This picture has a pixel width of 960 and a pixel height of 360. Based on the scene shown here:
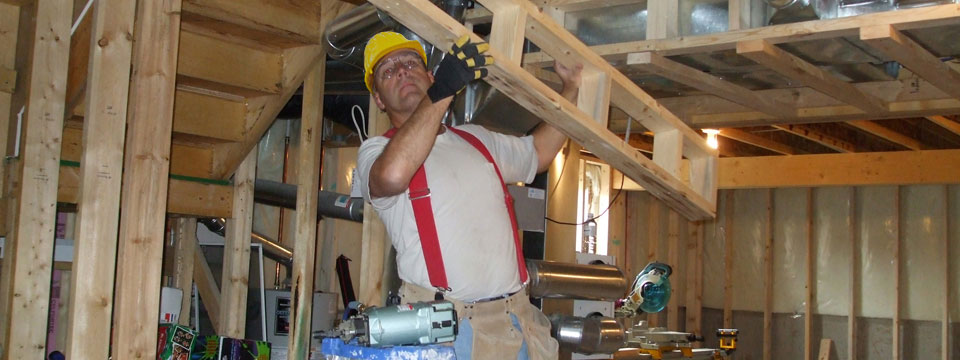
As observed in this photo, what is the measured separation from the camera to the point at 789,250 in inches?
367

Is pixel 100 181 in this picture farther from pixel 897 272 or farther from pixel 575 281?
pixel 897 272

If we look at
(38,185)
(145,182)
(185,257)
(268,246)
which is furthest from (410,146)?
(268,246)

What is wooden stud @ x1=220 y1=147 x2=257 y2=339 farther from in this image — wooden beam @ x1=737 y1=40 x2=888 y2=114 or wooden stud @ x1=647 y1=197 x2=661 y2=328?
wooden stud @ x1=647 y1=197 x2=661 y2=328

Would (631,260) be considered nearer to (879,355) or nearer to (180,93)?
(879,355)

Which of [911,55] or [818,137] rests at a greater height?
[818,137]

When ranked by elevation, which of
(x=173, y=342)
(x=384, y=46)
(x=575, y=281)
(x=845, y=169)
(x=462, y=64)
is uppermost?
(x=845, y=169)

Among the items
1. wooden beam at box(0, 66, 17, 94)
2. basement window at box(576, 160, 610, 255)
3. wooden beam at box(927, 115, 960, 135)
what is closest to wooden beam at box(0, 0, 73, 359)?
wooden beam at box(0, 66, 17, 94)

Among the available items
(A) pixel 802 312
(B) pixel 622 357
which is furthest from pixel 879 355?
(B) pixel 622 357

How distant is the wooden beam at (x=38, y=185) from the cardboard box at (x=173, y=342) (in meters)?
0.69

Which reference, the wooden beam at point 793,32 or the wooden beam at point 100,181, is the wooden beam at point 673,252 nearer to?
the wooden beam at point 793,32

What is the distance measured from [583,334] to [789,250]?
17.7 ft

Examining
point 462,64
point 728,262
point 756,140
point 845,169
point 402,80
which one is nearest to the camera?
point 462,64

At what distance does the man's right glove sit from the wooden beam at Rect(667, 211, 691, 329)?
7712mm

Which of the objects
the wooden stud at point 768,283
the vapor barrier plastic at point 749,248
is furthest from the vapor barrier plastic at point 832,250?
the vapor barrier plastic at point 749,248
